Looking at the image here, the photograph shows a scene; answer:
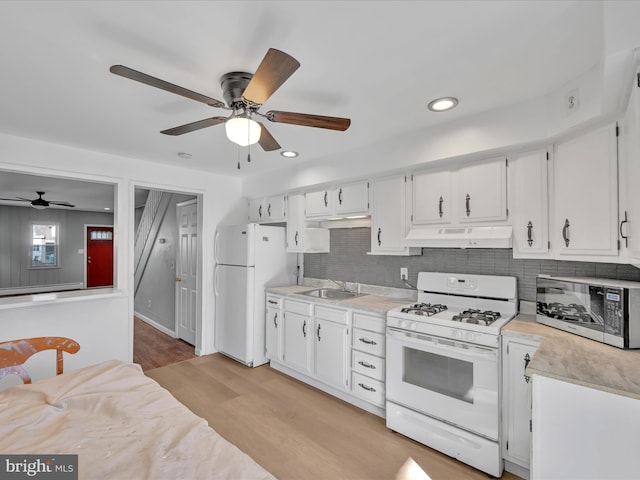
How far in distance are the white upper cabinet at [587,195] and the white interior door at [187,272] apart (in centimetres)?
409

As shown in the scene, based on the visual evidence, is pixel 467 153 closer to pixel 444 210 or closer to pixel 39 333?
pixel 444 210

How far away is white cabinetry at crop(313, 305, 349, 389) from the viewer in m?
2.95

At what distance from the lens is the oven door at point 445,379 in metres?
2.04

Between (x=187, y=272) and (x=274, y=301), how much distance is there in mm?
1737

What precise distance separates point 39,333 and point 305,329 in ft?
8.35

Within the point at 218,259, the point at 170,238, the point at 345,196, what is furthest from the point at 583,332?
the point at 170,238

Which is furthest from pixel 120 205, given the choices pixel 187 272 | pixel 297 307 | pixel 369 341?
pixel 369 341

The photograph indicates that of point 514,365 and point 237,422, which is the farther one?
point 237,422

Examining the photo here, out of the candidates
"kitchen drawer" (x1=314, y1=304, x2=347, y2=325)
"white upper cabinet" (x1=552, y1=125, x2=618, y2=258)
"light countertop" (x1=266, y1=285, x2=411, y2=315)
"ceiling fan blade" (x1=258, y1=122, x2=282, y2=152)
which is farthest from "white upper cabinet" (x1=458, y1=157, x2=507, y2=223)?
"ceiling fan blade" (x1=258, y1=122, x2=282, y2=152)

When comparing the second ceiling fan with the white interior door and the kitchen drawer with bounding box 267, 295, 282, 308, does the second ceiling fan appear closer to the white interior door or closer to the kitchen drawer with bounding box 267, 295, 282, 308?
the kitchen drawer with bounding box 267, 295, 282, 308

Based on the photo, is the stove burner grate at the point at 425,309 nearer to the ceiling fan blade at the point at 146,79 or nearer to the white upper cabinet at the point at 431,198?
the white upper cabinet at the point at 431,198

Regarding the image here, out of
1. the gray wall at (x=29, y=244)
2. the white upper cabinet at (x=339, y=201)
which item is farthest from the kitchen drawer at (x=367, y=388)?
the gray wall at (x=29, y=244)

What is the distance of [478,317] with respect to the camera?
7.43ft

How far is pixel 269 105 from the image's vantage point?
2.20 m
